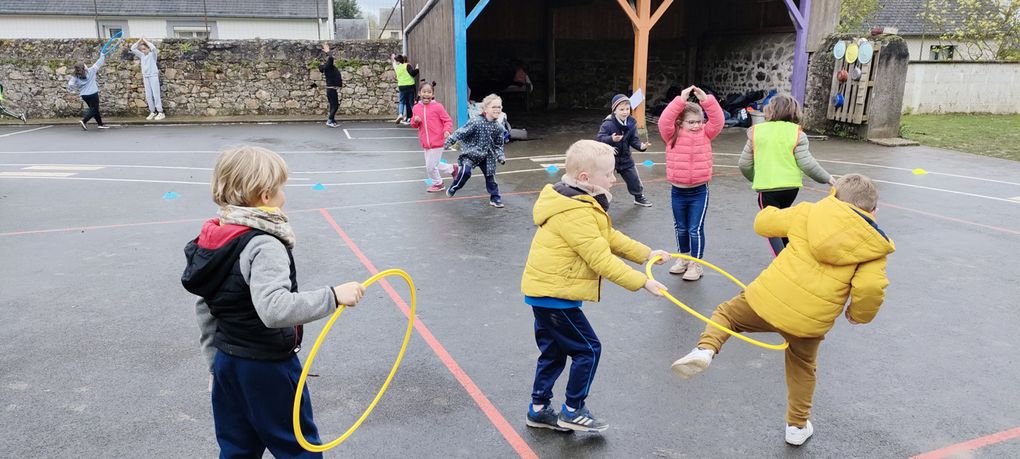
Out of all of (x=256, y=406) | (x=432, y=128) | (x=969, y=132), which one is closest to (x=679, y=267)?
(x=256, y=406)

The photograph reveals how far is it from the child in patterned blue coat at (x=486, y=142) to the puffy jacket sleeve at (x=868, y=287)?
6319mm

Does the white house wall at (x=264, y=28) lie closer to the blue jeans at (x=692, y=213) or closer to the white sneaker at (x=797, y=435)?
the blue jeans at (x=692, y=213)

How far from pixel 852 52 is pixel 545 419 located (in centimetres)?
1475

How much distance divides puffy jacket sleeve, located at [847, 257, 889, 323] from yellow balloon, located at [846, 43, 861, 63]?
1400 cm

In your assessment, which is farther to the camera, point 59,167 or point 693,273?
point 59,167

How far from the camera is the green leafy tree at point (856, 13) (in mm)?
37281

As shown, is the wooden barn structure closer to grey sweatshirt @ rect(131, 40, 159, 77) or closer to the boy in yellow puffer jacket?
grey sweatshirt @ rect(131, 40, 159, 77)

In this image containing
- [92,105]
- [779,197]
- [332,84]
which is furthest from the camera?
[332,84]

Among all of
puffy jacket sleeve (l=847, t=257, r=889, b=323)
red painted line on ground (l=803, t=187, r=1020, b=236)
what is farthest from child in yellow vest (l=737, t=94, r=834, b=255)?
red painted line on ground (l=803, t=187, r=1020, b=236)

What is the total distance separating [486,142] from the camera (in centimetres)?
927

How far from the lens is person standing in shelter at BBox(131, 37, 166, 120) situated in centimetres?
2005

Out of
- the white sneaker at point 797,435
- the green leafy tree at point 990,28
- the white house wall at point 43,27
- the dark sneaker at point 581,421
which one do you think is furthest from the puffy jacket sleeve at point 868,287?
the white house wall at point 43,27

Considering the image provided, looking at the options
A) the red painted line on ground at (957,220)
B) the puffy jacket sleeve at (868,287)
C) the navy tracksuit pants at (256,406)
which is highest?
the puffy jacket sleeve at (868,287)

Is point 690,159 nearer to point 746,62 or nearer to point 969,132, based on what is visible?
point 969,132
